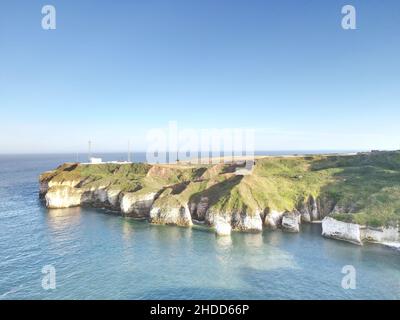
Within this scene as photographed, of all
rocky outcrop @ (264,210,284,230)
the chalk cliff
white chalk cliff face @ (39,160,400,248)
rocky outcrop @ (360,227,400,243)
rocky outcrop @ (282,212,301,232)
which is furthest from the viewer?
rocky outcrop @ (264,210,284,230)

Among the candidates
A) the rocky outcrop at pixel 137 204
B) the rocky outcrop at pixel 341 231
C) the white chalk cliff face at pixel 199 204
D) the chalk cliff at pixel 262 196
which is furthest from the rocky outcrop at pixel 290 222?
the rocky outcrop at pixel 137 204

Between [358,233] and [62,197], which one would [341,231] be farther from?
[62,197]

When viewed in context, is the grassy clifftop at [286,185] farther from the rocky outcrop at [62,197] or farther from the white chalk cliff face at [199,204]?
the rocky outcrop at [62,197]

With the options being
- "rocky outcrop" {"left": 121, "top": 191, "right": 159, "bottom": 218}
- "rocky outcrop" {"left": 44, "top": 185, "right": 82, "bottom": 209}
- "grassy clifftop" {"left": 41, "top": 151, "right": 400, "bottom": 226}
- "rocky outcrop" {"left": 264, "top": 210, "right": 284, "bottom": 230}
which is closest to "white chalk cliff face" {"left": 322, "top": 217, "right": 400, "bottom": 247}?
"grassy clifftop" {"left": 41, "top": 151, "right": 400, "bottom": 226}

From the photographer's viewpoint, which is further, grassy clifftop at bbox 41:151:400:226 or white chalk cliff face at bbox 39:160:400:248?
grassy clifftop at bbox 41:151:400:226

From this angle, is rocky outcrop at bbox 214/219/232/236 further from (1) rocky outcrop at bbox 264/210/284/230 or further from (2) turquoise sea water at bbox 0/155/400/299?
(1) rocky outcrop at bbox 264/210/284/230

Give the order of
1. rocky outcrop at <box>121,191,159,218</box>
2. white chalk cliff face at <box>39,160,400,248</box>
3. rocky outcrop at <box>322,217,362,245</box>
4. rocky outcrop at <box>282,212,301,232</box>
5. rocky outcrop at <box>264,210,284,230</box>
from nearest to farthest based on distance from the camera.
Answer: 1. rocky outcrop at <box>322,217,362,245</box>
2. white chalk cliff face at <box>39,160,400,248</box>
3. rocky outcrop at <box>282,212,301,232</box>
4. rocky outcrop at <box>264,210,284,230</box>
5. rocky outcrop at <box>121,191,159,218</box>

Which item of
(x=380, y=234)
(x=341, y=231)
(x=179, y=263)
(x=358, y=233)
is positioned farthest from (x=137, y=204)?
(x=380, y=234)
